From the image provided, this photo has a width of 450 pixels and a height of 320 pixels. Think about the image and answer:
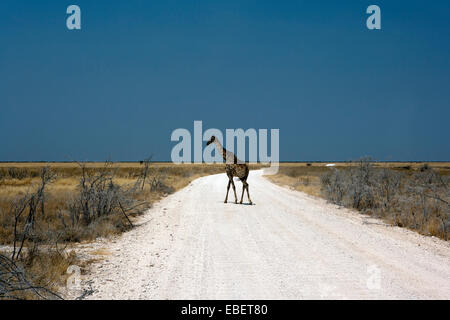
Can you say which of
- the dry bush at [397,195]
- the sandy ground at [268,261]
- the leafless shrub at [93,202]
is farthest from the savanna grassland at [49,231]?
the dry bush at [397,195]

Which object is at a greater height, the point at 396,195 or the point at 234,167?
the point at 234,167

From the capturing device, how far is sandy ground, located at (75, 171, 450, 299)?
5398 millimetres

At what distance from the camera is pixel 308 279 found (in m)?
5.92

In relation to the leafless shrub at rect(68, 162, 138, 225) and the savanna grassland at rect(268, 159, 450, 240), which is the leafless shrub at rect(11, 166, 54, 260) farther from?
the savanna grassland at rect(268, 159, 450, 240)

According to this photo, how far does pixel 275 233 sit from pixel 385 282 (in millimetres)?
4336

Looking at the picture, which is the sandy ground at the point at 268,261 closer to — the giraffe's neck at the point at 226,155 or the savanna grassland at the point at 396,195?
the savanna grassland at the point at 396,195

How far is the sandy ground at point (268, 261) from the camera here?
17.7 feet

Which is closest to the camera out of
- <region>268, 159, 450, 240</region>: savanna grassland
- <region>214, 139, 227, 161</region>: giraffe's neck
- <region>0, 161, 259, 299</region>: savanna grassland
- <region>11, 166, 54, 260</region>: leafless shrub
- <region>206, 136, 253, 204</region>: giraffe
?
<region>0, 161, 259, 299</region>: savanna grassland

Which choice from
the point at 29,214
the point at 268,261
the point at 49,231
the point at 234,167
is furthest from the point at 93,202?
the point at 234,167

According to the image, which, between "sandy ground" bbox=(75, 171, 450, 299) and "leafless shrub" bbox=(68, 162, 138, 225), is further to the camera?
"leafless shrub" bbox=(68, 162, 138, 225)

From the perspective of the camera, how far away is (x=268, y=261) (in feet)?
23.2

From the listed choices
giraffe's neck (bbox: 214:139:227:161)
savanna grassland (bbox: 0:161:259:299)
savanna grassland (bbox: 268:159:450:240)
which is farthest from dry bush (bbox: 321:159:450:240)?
savanna grassland (bbox: 0:161:259:299)

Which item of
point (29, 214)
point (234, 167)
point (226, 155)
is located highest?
point (226, 155)

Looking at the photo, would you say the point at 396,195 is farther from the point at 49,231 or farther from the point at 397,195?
the point at 49,231
